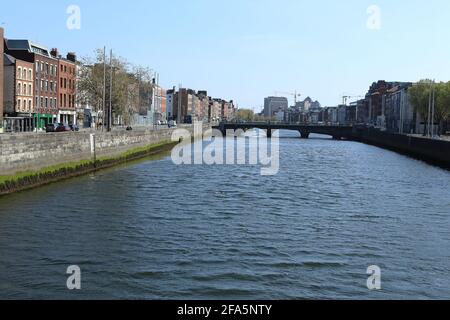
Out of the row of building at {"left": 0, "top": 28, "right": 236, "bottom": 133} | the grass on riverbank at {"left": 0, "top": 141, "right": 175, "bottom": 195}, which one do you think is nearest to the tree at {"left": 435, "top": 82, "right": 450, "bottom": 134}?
the row of building at {"left": 0, "top": 28, "right": 236, "bottom": 133}

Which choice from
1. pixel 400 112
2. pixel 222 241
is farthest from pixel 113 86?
→ pixel 400 112

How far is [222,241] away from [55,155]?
23.1 meters

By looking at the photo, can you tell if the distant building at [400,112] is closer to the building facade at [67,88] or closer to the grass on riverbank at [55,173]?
the building facade at [67,88]

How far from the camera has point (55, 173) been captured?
1508 inches

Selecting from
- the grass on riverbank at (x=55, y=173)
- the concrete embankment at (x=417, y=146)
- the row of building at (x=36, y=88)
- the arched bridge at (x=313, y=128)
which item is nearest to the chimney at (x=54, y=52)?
the row of building at (x=36, y=88)

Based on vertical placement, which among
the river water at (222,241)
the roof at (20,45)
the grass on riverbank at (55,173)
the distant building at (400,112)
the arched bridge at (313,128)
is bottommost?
the river water at (222,241)

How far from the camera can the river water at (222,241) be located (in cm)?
1580

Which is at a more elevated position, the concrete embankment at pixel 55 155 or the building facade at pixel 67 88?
the building facade at pixel 67 88

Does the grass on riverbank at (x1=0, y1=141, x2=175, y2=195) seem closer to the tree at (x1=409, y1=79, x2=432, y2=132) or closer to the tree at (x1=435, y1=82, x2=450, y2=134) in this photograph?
the tree at (x1=435, y1=82, x2=450, y2=134)

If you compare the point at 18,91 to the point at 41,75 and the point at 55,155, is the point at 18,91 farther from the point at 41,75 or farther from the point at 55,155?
the point at 55,155

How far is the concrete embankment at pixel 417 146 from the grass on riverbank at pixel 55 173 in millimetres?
31170

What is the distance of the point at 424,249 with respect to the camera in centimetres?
2045

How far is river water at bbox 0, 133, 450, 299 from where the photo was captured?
15.8 metres
